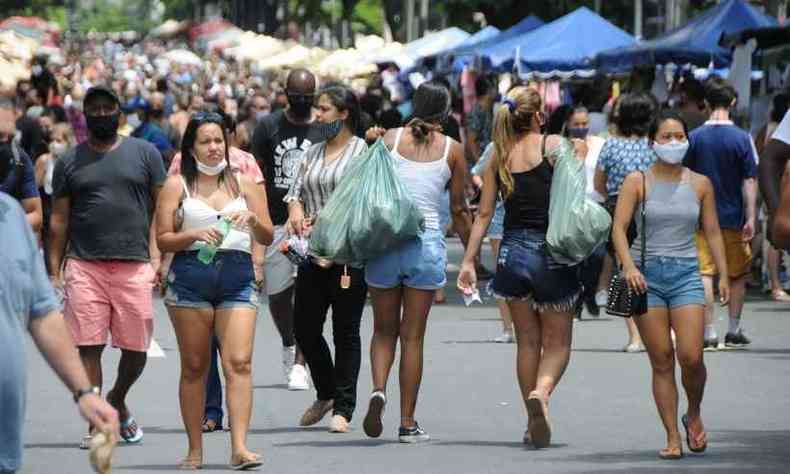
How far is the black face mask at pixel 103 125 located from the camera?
34.4 ft

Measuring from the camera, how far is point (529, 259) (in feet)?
33.4

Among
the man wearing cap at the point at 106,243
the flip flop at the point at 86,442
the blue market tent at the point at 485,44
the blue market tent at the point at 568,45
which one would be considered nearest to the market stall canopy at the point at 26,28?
the blue market tent at the point at 485,44

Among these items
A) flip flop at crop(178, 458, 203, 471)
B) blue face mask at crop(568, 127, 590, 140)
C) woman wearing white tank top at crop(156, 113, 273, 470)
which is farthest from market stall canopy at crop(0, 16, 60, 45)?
flip flop at crop(178, 458, 203, 471)

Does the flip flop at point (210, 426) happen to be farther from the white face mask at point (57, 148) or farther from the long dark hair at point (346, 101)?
the white face mask at point (57, 148)

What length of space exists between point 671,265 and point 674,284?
0.31ft

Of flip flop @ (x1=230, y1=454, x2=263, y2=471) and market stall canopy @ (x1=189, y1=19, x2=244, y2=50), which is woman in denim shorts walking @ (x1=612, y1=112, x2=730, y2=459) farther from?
market stall canopy @ (x1=189, y1=19, x2=244, y2=50)

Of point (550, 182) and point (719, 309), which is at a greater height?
point (550, 182)

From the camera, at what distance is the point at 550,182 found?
1021 cm

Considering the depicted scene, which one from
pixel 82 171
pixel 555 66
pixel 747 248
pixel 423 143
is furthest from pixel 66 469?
pixel 555 66

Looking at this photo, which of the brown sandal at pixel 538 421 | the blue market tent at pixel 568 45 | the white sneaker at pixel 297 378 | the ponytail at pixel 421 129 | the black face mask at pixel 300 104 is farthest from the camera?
the blue market tent at pixel 568 45

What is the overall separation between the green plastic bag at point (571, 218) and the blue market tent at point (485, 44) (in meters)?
23.1

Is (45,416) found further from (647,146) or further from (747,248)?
(747,248)

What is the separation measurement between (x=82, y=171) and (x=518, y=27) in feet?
81.6

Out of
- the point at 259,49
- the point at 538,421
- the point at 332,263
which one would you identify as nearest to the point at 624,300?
the point at 538,421
